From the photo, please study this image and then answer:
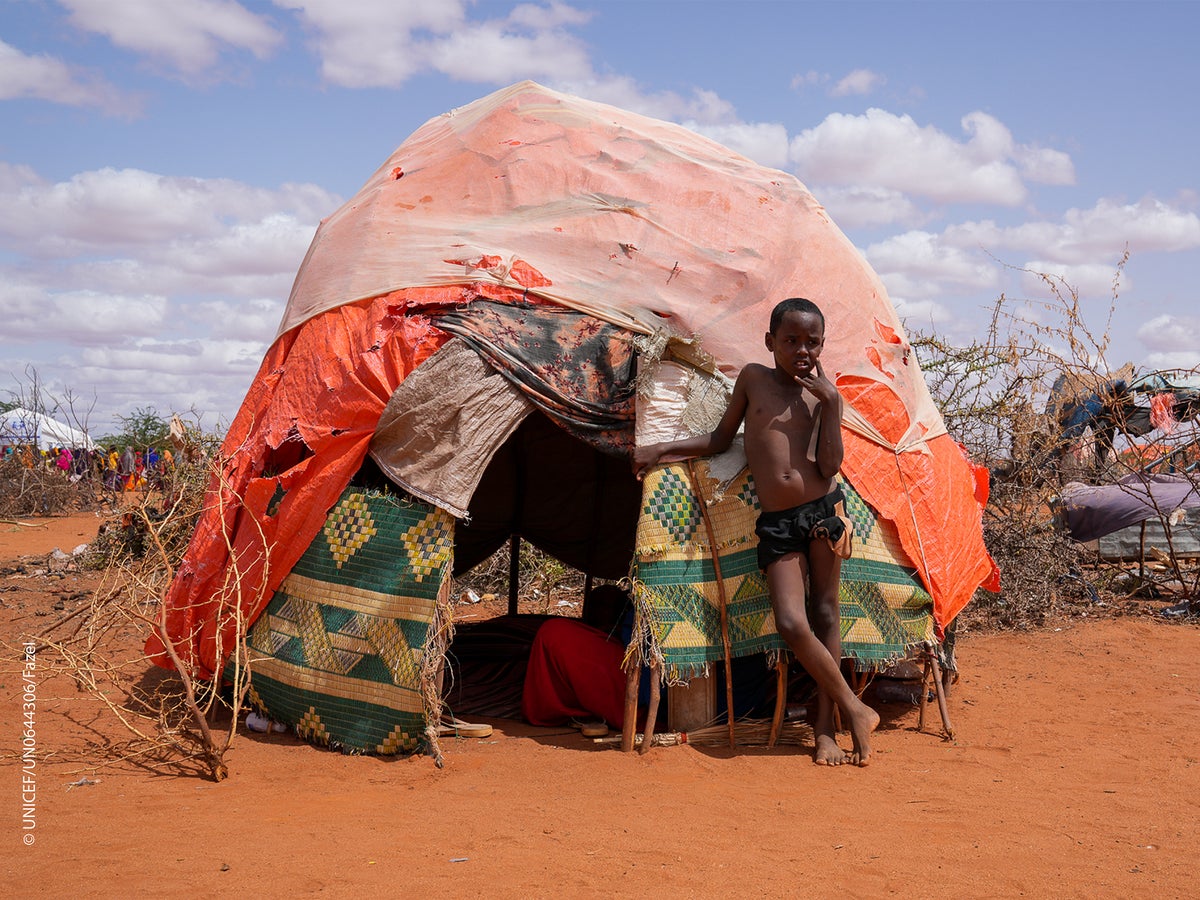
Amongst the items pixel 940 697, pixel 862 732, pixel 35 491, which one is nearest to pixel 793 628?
pixel 862 732

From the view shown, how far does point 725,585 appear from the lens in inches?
177

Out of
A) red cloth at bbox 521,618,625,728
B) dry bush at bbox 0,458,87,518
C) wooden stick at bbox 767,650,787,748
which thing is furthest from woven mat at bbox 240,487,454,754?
dry bush at bbox 0,458,87,518

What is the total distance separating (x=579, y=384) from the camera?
15.1 ft

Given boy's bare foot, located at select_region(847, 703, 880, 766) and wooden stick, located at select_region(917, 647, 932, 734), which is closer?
boy's bare foot, located at select_region(847, 703, 880, 766)

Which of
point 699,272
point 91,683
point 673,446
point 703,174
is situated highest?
point 703,174

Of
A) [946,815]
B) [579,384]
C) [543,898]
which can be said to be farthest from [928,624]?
[543,898]

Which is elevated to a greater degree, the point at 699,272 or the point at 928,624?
the point at 699,272

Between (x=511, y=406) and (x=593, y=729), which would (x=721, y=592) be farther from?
(x=511, y=406)

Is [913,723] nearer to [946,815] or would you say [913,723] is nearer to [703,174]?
[946,815]

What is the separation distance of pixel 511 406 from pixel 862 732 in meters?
2.03

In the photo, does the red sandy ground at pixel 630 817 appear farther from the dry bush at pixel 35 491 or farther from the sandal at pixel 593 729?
the dry bush at pixel 35 491

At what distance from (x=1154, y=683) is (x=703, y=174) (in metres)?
3.83

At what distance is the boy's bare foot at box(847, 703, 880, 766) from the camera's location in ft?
13.9

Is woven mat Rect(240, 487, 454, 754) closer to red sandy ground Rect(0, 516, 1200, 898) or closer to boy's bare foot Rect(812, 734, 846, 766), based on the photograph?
red sandy ground Rect(0, 516, 1200, 898)
